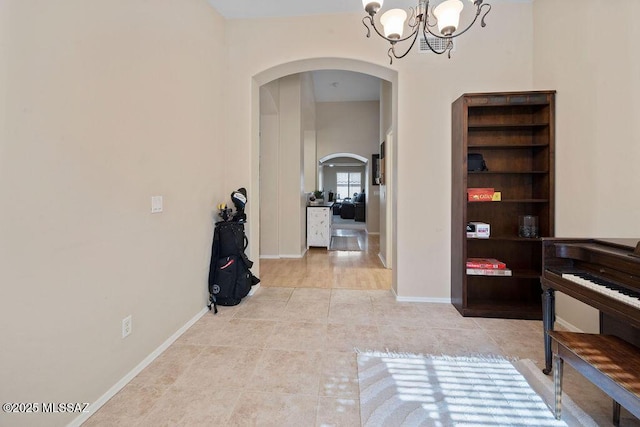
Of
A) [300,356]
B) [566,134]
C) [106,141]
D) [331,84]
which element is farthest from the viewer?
[331,84]

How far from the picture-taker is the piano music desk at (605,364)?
1.05 metres

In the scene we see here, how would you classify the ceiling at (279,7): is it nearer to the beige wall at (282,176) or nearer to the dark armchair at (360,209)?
the beige wall at (282,176)

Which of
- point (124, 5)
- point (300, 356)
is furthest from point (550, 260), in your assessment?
point (124, 5)

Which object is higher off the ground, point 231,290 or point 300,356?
point 231,290

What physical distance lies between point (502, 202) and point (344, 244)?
4.06 meters

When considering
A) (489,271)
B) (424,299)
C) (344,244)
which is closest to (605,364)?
(489,271)

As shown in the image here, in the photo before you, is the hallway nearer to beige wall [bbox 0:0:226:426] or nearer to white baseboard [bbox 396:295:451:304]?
white baseboard [bbox 396:295:451:304]

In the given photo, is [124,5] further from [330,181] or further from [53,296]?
[330,181]

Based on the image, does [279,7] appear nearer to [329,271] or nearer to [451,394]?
[329,271]

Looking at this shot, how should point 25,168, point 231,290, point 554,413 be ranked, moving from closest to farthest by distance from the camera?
1. point 25,168
2. point 554,413
3. point 231,290

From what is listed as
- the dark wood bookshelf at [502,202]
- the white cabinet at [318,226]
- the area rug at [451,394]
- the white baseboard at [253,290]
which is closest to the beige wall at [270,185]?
the white cabinet at [318,226]

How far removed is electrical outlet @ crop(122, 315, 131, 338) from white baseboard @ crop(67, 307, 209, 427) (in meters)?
0.26

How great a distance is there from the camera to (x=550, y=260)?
1.77m

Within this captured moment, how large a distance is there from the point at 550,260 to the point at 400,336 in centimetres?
119
